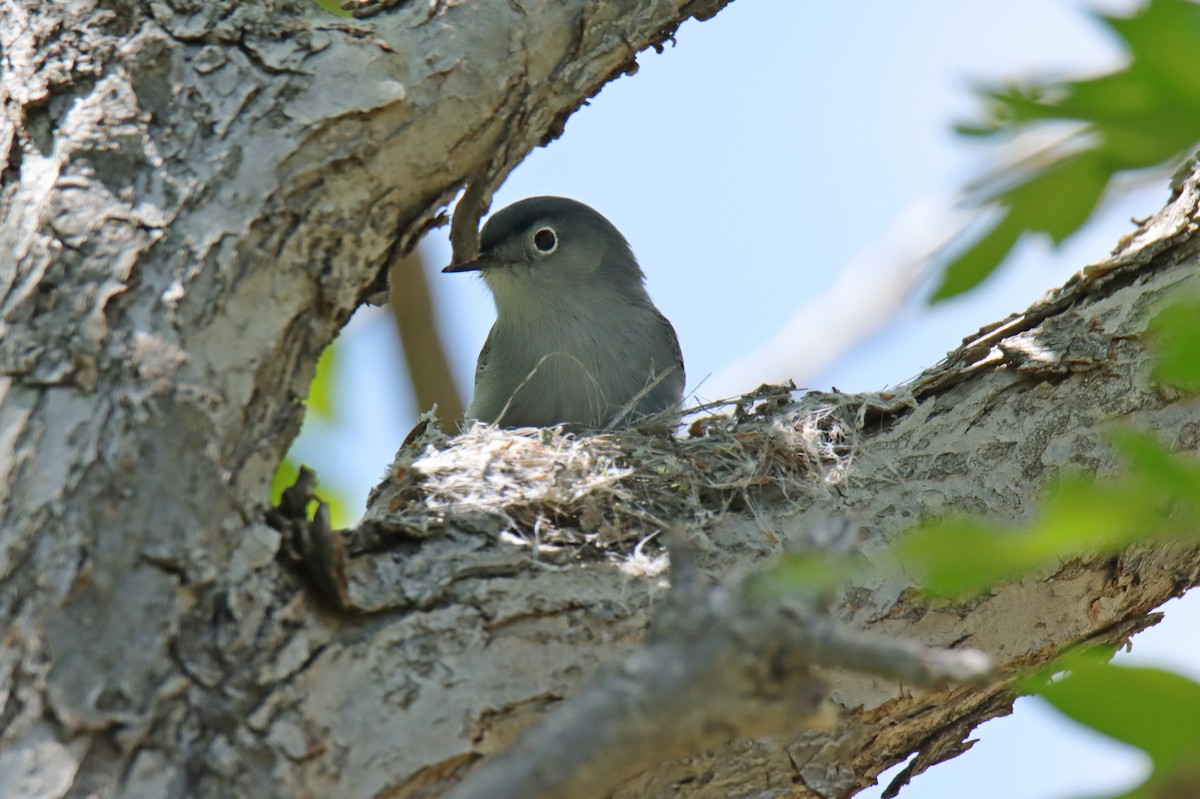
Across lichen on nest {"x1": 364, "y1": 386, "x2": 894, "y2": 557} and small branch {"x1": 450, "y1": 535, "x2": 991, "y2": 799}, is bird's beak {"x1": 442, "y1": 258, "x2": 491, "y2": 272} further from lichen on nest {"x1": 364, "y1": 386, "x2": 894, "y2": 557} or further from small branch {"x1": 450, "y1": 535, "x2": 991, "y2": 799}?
small branch {"x1": 450, "y1": 535, "x2": 991, "y2": 799}

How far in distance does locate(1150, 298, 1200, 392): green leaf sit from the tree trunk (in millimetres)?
1450

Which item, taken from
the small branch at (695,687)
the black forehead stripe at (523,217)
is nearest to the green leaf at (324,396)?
the black forehead stripe at (523,217)

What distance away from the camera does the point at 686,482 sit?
3305mm

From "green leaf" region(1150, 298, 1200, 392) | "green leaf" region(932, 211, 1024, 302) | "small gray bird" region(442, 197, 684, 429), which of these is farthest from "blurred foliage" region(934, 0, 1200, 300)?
"small gray bird" region(442, 197, 684, 429)

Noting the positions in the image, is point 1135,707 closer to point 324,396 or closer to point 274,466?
point 274,466

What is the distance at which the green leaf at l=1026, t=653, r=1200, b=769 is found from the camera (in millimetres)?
1127

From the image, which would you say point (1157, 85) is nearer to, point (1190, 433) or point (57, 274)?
point (57, 274)

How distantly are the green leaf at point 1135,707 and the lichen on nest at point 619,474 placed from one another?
1.61 m

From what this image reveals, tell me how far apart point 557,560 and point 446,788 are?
64 cm

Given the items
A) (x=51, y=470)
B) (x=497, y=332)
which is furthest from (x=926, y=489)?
(x=497, y=332)

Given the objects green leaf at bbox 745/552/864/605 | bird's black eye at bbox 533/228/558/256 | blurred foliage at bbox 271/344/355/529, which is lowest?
green leaf at bbox 745/552/864/605

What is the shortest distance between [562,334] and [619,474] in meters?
1.79

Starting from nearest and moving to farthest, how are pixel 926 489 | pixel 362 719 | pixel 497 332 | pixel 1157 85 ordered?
pixel 1157 85, pixel 362 719, pixel 926 489, pixel 497 332

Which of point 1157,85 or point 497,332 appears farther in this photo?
point 497,332
